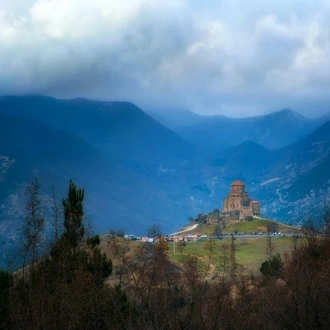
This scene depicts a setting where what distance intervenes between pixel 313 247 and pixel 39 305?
22.2 m

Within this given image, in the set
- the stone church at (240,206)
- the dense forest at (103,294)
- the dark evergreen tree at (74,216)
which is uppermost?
the stone church at (240,206)

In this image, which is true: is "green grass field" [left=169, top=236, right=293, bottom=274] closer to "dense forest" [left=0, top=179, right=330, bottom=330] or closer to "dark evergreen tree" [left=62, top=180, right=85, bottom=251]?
"dark evergreen tree" [left=62, top=180, right=85, bottom=251]

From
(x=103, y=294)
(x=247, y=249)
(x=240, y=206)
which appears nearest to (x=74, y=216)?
(x=103, y=294)

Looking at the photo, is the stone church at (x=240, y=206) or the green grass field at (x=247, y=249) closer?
the green grass field at (x=247, y=249)

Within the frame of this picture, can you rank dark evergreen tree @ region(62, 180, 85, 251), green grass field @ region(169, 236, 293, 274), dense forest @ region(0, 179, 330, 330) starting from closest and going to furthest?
1. dense forest @ region(0, 179, 330, 330)
2. dark evergreen tree @ region(62, 180, 85, 251)
3. green grass field @ region(169, 236, 293, 274)

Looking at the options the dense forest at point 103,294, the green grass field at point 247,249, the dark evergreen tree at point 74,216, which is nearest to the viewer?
the dense forest at point 103,294

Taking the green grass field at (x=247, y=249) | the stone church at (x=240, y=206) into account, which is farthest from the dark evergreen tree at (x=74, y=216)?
the stone church at (x=240, y=206)

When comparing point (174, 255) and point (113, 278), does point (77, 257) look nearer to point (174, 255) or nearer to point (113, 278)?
point (113, 278)

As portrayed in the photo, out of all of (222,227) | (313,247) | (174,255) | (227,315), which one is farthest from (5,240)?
(227,315)

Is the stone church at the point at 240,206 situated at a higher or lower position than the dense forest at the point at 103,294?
higher

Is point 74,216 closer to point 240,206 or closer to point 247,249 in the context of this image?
point 247,249

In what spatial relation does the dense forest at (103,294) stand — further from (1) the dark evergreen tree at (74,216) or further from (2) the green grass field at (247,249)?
(2) the green grass field at (247,249)

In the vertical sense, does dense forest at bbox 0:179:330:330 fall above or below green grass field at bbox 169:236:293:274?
below

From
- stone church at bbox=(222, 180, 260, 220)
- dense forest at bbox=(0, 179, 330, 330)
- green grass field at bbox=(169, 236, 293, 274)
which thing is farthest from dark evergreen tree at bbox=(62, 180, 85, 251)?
stone church at bbox=(222, 180, 260, 220)
